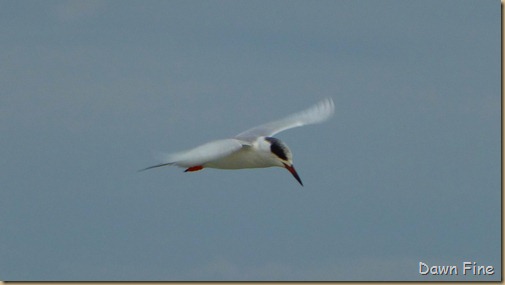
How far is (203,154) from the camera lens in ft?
92.5

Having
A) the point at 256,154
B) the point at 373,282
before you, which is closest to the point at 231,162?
the point at 256,154

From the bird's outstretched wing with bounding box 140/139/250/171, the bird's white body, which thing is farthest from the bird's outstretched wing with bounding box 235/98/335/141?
the bird's outstretched wing with bounding box 140/139/250/171

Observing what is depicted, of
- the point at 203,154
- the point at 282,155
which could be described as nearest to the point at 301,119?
the point at 282,155

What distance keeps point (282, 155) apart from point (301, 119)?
4.05 metres

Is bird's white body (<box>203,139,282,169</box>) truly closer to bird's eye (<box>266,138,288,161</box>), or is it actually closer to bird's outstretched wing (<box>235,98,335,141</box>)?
bird's eye (<box>266,138,288,161</box>)

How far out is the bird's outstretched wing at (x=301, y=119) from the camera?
33.6m

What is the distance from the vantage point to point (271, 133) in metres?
33.3

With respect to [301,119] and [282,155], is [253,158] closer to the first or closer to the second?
[282,155]

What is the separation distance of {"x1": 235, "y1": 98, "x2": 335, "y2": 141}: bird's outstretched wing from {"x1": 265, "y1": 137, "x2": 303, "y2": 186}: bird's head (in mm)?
2353

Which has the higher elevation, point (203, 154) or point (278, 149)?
point (278, 149)

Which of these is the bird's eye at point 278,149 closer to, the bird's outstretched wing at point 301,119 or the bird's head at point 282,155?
the bird's head at point 282,155

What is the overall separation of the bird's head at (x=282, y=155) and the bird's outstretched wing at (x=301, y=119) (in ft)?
7.72

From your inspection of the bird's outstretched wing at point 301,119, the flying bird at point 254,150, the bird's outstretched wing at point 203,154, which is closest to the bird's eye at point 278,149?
the flying bird at point 254,150

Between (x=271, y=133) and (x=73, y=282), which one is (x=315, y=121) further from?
(x=73, y=282)
